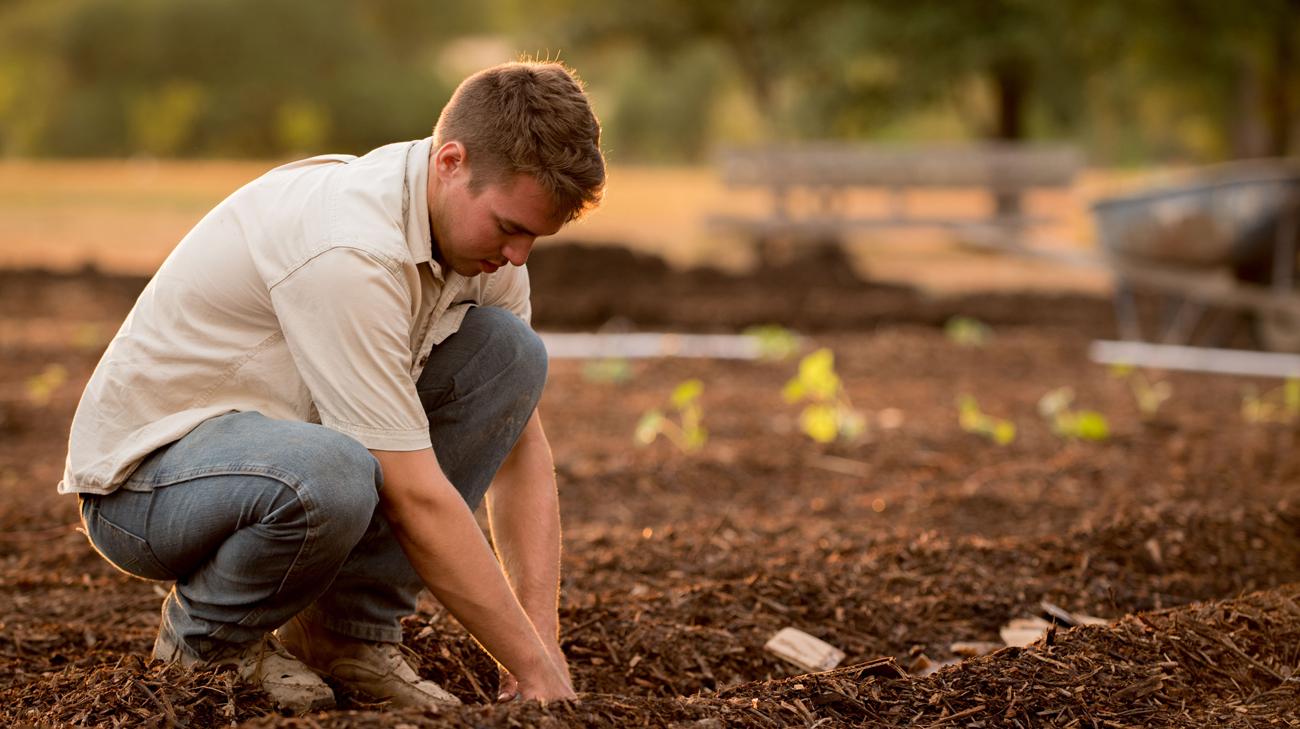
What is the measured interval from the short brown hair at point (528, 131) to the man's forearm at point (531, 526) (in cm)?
64

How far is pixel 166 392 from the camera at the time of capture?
7.46 feet

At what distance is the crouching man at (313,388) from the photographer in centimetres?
211

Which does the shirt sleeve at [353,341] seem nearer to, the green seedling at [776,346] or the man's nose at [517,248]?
the man's nose at [517,248]

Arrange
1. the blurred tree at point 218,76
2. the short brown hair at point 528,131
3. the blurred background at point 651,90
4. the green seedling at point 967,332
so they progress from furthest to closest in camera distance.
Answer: the blurred tree at point 218,76 → the blurred background at point 651,90 → the green seedling at point 967,332 → the short brown hair at point 528,131

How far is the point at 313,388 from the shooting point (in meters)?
2.12

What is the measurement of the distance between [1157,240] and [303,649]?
7367mm

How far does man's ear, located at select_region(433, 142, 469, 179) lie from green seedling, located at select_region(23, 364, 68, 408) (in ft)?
14.8

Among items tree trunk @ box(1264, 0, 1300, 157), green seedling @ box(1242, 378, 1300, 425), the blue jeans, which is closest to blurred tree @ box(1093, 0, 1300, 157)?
tree trunk @ box(1264, 0, 1300, 157)

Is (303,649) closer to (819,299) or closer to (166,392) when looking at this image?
(166,392)

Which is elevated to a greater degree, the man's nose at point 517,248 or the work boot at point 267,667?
the man's nose at point 517,248

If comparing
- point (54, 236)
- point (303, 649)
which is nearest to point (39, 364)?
point (303, 649)

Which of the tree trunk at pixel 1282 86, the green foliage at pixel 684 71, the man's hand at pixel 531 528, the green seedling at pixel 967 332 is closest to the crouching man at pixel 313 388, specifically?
the man's hand at pixel 531 528

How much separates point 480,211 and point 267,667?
0.97 m

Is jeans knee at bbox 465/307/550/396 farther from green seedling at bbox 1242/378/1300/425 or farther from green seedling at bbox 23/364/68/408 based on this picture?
green seedling at bbox 1242/378/1300/425
